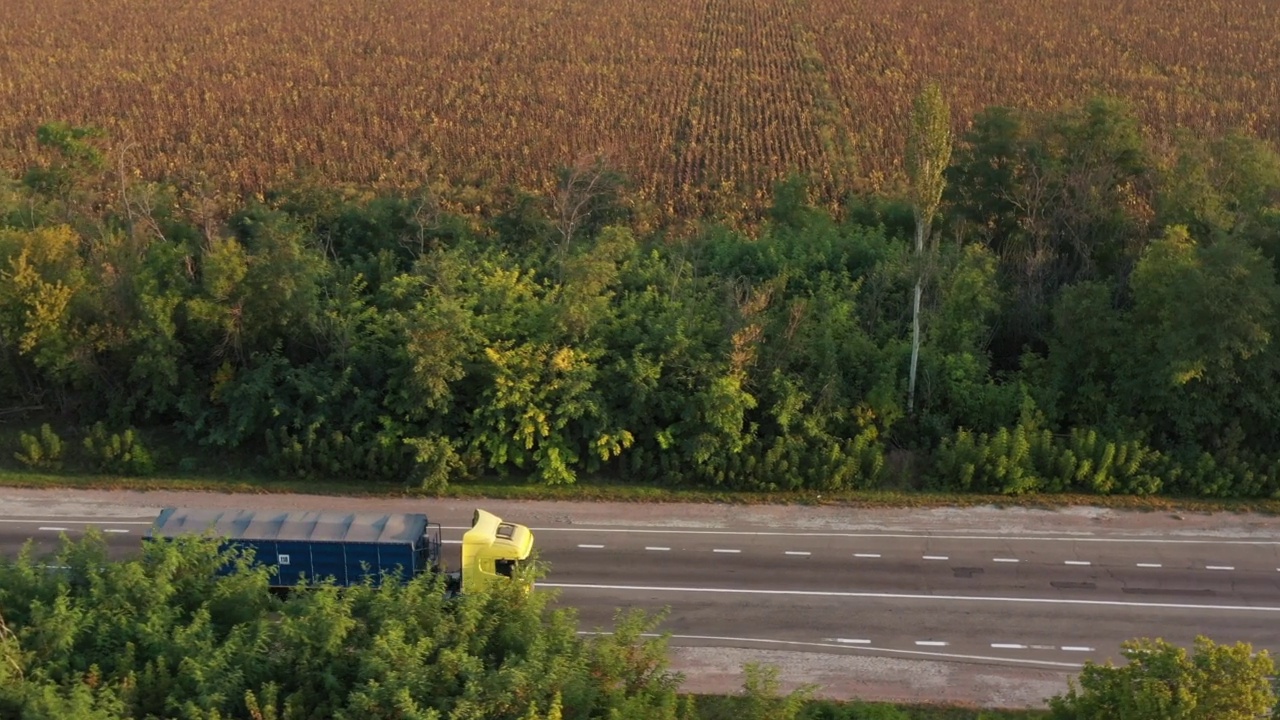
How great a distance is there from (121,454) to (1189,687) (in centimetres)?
2827

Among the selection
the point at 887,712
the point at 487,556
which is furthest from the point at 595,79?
the point at 887,712

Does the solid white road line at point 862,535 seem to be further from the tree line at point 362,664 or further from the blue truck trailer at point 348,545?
the tree line at point 362,664

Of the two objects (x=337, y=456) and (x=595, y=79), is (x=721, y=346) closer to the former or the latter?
(x=337, y=456)

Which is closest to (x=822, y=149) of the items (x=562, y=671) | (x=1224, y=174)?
(x=1224, y=174)

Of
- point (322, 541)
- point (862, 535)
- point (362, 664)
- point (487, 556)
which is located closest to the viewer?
point (362, 664)

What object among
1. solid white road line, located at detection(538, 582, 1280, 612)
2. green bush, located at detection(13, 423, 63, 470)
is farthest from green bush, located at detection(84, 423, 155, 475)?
solid white road line, located at detection(538, 582, 1280, 612)

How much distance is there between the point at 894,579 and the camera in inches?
1102

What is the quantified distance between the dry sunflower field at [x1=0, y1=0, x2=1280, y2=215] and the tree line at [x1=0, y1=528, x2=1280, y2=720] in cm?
3201

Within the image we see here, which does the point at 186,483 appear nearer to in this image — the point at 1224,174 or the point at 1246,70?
the point at 1224,174

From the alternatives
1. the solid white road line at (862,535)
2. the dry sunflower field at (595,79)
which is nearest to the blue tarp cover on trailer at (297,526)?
the solid white road line at (862,535)

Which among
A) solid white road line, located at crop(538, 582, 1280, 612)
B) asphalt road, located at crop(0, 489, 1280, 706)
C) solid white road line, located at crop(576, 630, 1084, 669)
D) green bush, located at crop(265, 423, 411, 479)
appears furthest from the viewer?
green bush, located at crop(265, 423, 411, 479)

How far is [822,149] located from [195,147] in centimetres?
3155

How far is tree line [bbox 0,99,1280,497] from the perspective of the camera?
31.7m

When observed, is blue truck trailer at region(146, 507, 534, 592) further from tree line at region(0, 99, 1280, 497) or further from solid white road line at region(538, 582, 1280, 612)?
tree line at region(0, 99, 1280, 497)
